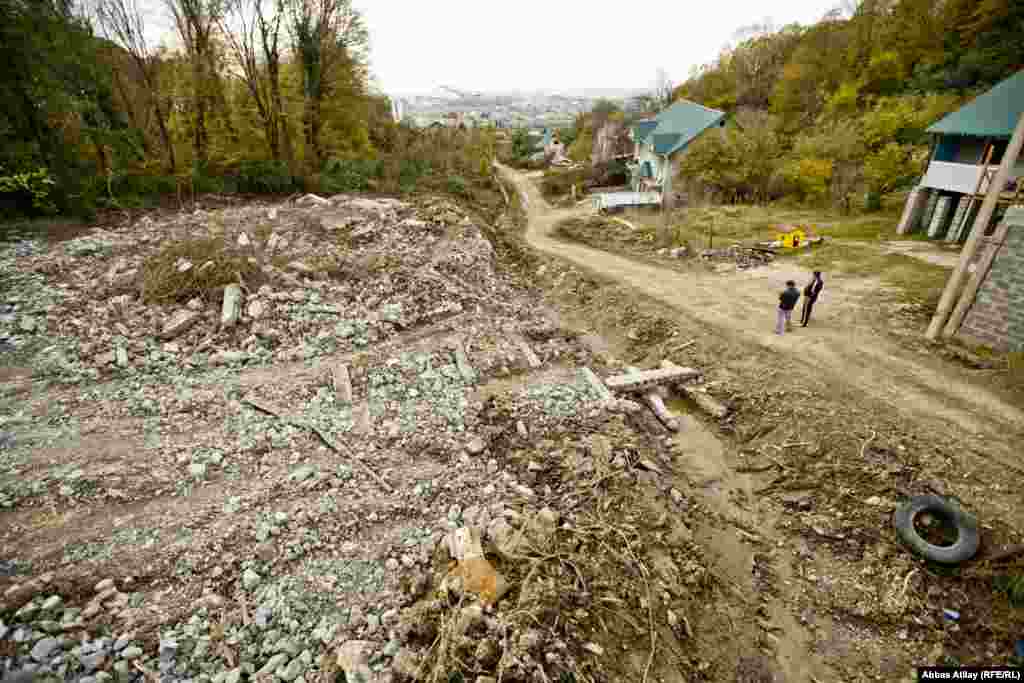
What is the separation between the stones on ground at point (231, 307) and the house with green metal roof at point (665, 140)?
26.5 meters

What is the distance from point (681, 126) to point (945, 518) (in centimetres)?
3627

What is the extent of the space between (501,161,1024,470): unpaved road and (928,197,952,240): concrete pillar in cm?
876

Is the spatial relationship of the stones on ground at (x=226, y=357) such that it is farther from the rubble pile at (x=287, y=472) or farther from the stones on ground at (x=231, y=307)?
the stones on ground at (x=231, y=307)

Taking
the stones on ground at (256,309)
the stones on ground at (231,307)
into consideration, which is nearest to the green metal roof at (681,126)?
the stones on ground at (256,309)

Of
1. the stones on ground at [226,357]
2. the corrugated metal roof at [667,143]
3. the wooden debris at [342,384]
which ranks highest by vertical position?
the corrugated metal roof at [667,143]

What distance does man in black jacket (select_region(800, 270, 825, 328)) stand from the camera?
10.7 metres

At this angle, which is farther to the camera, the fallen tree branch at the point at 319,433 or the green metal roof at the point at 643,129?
the green metal roof at the point at 643,129

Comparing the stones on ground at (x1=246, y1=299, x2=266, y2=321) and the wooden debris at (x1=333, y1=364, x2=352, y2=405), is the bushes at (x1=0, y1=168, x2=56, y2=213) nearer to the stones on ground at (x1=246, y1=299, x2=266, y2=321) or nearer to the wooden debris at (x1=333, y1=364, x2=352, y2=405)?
the stones on ground at (x1=246, y1=299, x2=266, y2=321)

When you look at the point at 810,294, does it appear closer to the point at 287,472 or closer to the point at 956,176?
the point at 287,472

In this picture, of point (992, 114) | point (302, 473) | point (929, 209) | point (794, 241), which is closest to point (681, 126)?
point (929, 209)

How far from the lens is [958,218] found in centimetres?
1766

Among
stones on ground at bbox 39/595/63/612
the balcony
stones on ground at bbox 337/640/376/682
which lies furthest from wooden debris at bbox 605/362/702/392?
the balcony

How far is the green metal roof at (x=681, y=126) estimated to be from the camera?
33.0 meters

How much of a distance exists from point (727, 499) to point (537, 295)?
1008 cm
